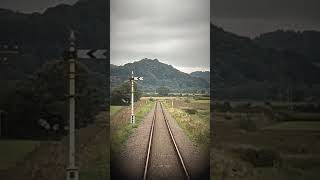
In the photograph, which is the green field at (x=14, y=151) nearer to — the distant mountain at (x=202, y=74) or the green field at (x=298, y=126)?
the distant mountain at (x=202, y=74)

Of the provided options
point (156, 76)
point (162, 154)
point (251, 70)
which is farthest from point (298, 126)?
point (156, 76)

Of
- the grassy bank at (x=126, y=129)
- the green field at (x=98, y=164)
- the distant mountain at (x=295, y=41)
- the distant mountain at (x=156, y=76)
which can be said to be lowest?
the green field at (x=98, y=164)

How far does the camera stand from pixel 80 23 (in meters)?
7.66

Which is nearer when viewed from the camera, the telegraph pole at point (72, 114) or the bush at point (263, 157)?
the telegraph pole at point (72, 114)

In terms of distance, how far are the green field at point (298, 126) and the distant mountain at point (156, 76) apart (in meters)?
1.34

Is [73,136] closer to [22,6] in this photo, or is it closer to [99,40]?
[99,40]

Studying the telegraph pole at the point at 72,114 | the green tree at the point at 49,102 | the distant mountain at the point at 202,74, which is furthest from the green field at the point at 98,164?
the distant mountain at the point at 202,74

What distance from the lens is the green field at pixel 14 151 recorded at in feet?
24.9

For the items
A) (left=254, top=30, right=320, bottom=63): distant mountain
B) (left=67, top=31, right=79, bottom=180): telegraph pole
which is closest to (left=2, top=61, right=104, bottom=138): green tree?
(left=67, top=31, right=79, bottom=180): telegraph pole

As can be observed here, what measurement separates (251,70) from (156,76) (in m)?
1.56

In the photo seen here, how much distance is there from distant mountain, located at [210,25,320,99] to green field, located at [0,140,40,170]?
10.2ft

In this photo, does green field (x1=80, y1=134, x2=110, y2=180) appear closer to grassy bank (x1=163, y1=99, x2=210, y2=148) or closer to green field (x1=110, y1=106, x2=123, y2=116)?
green field (x1=110, y1=106, x2=123, y2=116)

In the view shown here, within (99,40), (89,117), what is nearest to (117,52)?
(99,40)

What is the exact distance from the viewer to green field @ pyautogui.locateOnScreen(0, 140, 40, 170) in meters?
7.59
